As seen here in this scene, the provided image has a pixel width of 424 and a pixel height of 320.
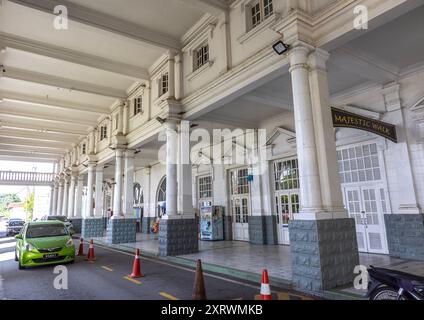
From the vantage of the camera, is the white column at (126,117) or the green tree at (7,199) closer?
the white column at (126,117)

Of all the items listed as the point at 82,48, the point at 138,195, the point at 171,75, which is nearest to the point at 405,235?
the point at 171,75

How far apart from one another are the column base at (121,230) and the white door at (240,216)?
5.64m

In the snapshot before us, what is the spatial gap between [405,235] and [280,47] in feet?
22.5

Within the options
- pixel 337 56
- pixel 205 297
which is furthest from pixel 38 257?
pixel 337 56

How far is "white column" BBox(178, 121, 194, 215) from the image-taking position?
39.3 feet

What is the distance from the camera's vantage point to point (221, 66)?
1006 cm

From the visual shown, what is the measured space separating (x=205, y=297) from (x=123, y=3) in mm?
9108

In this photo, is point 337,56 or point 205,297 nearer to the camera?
point 205,297

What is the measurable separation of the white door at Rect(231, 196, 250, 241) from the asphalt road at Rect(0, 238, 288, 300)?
21.3 ft

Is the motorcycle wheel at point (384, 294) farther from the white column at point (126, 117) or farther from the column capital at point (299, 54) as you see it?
the white column at point (126, 117)

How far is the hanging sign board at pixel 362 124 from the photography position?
25.4 ft

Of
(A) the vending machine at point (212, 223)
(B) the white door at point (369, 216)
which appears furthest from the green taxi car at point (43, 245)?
(B) the white door at point (369, 216)

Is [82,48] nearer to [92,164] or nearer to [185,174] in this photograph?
[185,174]

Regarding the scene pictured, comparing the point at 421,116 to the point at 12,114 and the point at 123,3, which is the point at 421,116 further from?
the point at 12,114
